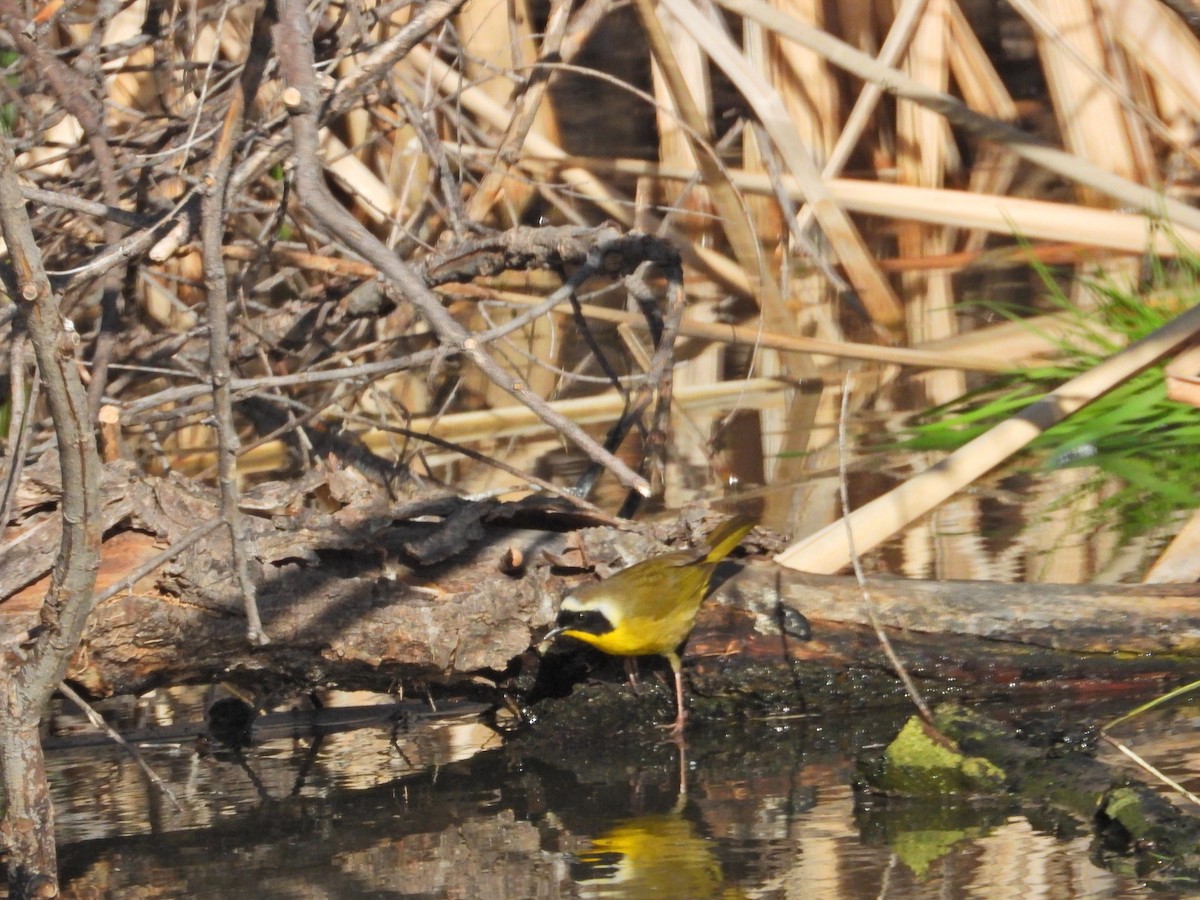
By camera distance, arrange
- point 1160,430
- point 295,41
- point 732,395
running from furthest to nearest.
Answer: point 732,395 < point 1160,430 < point 295,41

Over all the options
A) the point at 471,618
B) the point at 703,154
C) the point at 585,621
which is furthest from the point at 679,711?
the point at 703,154

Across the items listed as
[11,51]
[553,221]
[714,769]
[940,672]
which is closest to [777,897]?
[714,769]

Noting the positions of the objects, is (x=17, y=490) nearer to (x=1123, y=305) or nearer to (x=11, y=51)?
(x=11, y=51)

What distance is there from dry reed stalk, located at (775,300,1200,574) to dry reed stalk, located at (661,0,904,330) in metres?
1.72

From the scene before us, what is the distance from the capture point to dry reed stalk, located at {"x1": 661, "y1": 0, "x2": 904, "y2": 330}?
527cm

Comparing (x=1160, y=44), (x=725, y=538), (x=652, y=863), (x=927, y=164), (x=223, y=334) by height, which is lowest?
(x=652, y=863)

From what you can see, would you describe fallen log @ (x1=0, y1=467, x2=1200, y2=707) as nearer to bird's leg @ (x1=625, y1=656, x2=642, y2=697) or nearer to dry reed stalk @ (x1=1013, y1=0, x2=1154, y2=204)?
bird's leg @ (x1=625, y1=656, x2=642, y2=697)

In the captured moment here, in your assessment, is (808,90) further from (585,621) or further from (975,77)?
(585,621)

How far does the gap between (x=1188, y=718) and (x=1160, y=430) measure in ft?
5.89

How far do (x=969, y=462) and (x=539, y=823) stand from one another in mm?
1512

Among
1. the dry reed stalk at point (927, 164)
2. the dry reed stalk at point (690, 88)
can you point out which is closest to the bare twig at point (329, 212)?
the dry reed stalk at point (927, 164)

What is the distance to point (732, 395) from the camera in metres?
5.58

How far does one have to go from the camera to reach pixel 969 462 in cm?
380

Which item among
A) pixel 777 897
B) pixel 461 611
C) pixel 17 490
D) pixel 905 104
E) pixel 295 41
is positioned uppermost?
pixel 905 104
